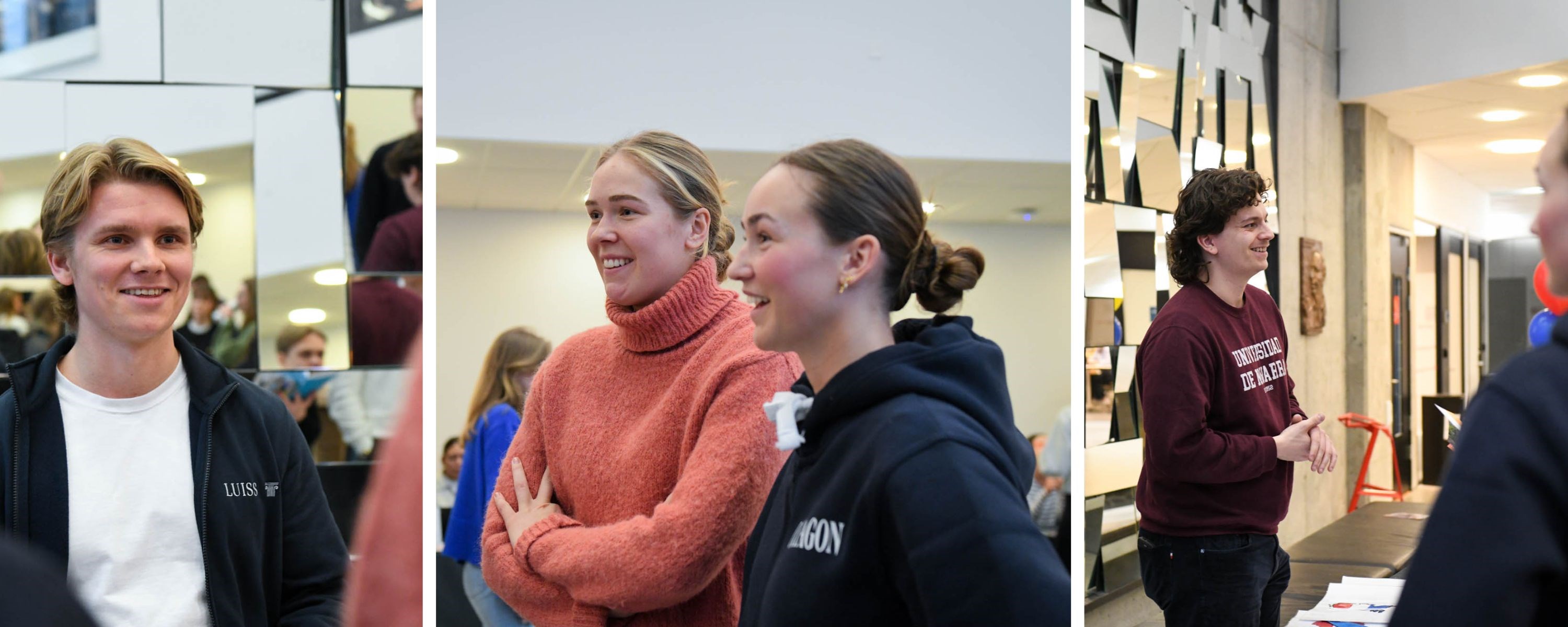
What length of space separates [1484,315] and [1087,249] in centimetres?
1084

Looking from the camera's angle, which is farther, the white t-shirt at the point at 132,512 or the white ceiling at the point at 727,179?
the white ceiling at the point at 727,179

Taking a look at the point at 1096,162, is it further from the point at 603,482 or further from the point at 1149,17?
the point at 603,482

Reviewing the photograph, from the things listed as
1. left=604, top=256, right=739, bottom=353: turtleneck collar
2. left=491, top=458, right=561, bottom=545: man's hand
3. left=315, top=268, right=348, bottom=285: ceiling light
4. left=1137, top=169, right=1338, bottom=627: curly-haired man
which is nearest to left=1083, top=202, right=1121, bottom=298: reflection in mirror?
left=1137, top=169, right=1338, bottom=627: curly-haired man

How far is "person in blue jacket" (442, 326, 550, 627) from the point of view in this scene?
11.1 feet

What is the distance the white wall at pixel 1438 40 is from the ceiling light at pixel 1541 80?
0.90ft

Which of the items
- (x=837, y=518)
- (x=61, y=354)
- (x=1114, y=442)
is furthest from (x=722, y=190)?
(x=1114, y=442)

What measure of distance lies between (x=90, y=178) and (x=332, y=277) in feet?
3.27

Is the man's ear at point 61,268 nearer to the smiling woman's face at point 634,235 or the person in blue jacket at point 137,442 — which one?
the person in blue jacket at point 137,442

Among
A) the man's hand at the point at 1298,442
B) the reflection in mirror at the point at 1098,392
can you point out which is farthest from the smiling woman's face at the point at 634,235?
the reflection in mirror at the point at 1098,392

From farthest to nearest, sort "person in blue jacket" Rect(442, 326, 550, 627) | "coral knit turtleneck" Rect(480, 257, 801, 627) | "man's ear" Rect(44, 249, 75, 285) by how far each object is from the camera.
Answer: "person in blue jacket" Rect(442, 326, 550, 627), "man's ear" Rect(44, 249, 75, 285), "coral knit turtleneck" Rect(480, 257, 801, 627)

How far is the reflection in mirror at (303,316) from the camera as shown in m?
2.62

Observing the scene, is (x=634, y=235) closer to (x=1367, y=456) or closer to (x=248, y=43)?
(x=248, y=43)

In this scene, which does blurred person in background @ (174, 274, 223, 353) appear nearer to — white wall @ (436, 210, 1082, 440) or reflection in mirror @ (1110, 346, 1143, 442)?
reflection in mirror @ (1110, 346, 1143, 442)

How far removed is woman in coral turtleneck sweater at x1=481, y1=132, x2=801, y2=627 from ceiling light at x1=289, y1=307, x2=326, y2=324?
3.56 ft
